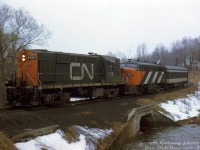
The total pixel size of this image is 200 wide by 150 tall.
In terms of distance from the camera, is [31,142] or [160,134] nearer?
[31,142]

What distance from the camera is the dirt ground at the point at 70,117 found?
38.8 feet

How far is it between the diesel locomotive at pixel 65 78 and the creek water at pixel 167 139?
5001mm

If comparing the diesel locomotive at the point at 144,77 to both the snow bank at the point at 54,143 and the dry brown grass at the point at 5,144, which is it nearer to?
the snow bank at the point at 54,143

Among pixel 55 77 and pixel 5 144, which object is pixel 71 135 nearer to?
pixel 5 144

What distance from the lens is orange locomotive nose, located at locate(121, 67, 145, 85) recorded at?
28266 mm

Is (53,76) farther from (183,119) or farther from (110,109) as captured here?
(183,119)

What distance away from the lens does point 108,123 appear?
16.4 metres

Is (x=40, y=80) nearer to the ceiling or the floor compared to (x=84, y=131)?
nearer to the ceiling

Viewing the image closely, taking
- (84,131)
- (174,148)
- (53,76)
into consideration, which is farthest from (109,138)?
(53,76)

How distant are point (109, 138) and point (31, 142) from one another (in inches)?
195

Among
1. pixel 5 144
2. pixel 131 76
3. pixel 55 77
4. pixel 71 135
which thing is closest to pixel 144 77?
pixel 131 76

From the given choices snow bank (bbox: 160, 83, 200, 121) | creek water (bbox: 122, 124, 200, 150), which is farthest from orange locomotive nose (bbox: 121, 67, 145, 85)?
creek water (bbox: 122, 124, 200, 150)

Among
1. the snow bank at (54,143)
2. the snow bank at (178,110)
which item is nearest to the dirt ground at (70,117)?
the snow bank at (54,143)

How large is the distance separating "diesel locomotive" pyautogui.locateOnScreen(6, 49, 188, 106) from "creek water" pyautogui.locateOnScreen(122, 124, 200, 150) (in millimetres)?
5001
